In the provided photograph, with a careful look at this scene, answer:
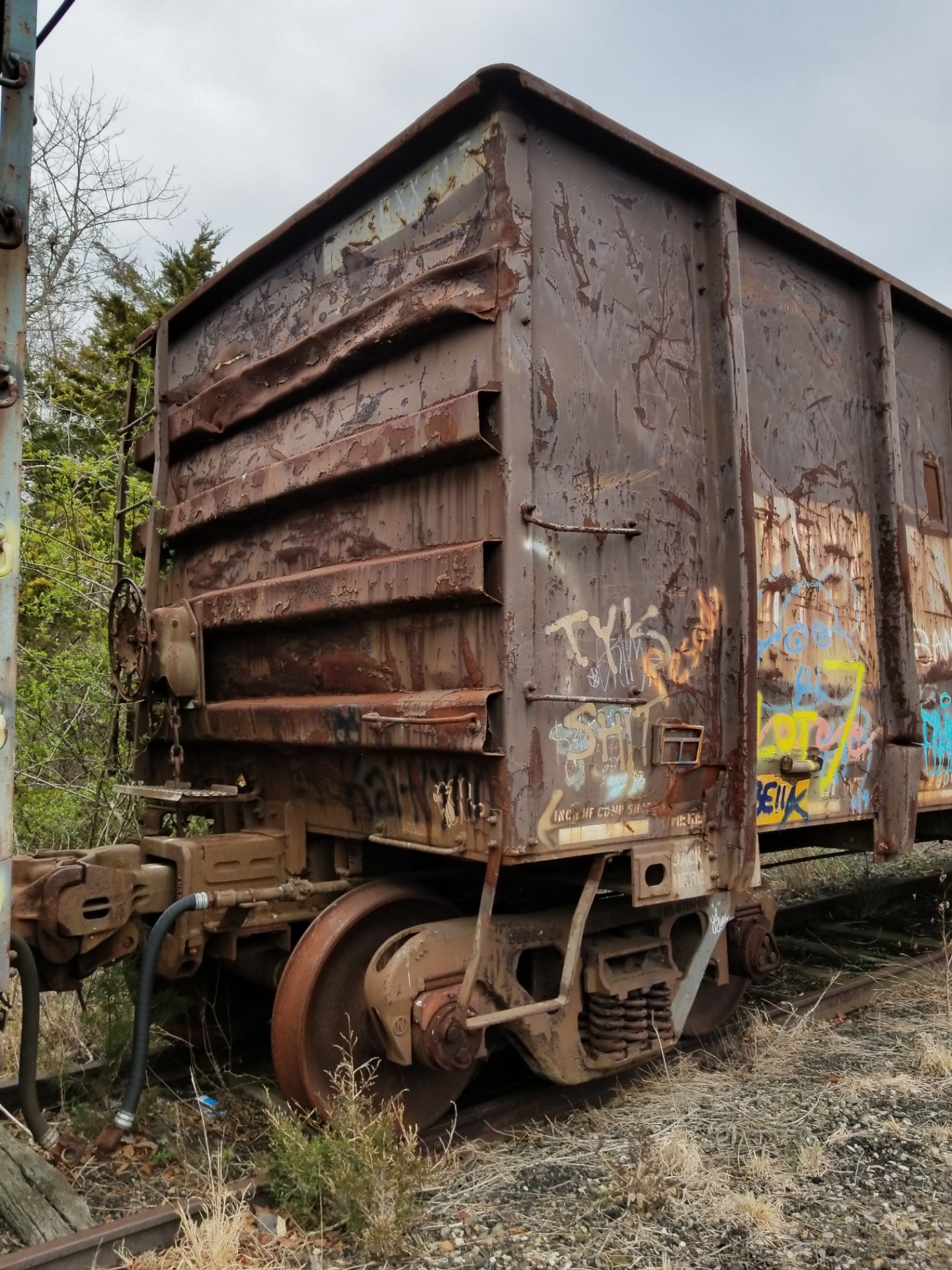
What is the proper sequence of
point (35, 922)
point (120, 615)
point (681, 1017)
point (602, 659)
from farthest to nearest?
point (120, 615), point (681, 1017), point (602, 659), point (35, 922)

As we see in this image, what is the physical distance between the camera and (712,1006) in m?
4.51

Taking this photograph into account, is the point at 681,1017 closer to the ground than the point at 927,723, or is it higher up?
closer to the ground

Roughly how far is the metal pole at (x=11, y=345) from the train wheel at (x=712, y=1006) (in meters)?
3.07

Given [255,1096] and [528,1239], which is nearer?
[528,1239]

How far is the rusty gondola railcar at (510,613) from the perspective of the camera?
3.30m

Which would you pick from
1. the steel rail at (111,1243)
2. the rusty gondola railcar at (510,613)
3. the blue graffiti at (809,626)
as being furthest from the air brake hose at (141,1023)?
→ the blue graffiti at (809,626)

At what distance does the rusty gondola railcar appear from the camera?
10.8 ft

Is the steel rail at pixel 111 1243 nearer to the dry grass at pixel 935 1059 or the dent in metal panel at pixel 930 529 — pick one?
the dry grass at pixel 935 1059

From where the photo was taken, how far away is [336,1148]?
9.78ft

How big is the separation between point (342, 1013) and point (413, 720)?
1.17 metres

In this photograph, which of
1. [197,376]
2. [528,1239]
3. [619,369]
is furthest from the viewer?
[197,376]

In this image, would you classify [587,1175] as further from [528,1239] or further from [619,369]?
[619,369]

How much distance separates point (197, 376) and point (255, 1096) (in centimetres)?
343

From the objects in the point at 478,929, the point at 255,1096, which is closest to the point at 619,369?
the point at 478,929
